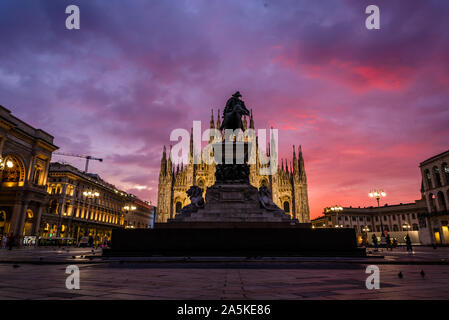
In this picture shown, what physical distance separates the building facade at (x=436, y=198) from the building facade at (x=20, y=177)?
5028 cm

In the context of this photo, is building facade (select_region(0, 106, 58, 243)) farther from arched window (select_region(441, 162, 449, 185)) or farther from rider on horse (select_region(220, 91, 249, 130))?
arched window (select_region(441, 162, 449, 185))

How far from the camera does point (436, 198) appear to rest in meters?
36.4

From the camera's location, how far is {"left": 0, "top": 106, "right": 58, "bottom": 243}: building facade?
28594mm

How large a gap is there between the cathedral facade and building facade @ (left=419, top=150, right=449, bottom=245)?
18449 millimetres

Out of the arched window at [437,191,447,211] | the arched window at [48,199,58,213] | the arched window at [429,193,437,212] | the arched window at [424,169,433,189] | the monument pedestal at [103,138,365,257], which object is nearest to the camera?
the monument pedestal at [103,138,365,257]

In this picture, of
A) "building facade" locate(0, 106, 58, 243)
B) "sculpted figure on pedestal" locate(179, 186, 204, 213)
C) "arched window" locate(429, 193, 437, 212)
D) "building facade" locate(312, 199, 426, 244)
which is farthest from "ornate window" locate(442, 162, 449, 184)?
"building facade" locate(0, 106, 58, 243)

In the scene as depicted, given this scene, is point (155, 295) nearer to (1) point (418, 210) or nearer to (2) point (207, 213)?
(2) point (207, 213)

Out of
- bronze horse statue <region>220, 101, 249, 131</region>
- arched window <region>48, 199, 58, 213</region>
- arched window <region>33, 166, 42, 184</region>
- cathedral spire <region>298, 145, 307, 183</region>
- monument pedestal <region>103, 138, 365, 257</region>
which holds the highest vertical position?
cathedral spire <region>298, 145, 307, 183</region>

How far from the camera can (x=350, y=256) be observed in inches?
380

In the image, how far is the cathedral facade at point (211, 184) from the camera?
166ft

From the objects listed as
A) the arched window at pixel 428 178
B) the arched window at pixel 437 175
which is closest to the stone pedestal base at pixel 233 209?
the arched window at pixel 437 175

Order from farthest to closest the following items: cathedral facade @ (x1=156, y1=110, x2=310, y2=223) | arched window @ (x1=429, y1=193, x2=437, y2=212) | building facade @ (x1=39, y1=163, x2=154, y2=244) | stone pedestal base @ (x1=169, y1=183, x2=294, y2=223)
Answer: cathedral facade @ (x1=156, y1=110, x2=310, y2=223) < building facade @ (x1=39, y1=163, x2=154, y2=244) < arched window @ (x1=429, y1=193, x2=437, y2=212) < stone pedestal base @ (x1=169, y1=183, x2=294, y2=223)

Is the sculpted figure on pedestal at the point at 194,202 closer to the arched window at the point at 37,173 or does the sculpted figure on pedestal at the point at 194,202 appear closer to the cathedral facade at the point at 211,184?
the arched window at the point at 37,173
